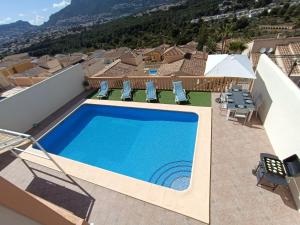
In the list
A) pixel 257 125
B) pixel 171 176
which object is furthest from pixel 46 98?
pixel 257 125

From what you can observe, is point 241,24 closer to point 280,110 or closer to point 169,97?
point 169,97

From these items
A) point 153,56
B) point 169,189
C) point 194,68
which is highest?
point 169,189

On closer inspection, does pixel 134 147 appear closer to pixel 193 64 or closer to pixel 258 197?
pixel 258 197

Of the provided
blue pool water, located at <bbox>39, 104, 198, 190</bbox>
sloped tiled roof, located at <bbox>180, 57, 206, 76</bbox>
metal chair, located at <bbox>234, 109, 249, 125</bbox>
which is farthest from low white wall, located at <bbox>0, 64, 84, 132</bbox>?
metal chair, located at <bbox>234, 109, 249, 125</bbox>

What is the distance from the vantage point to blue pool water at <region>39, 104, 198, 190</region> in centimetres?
641

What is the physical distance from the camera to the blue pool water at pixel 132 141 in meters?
6.41

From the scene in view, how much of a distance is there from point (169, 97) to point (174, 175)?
15.4 ft

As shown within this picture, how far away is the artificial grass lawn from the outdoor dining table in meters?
1.32

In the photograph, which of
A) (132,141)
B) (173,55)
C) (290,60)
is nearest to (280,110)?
(132,141)

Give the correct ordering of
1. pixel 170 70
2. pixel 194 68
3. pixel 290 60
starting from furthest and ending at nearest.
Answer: pixel 170 70, pixel 194 68, pixel 290 60

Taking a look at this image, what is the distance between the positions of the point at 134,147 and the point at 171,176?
2242mm

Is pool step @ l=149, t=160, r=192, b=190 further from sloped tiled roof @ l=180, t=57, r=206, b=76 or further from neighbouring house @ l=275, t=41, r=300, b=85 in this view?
sloped tiled roof @ l=180, t=57, r=206, b=76

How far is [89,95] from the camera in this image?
447 inches

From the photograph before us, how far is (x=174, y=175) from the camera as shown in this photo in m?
6.04
